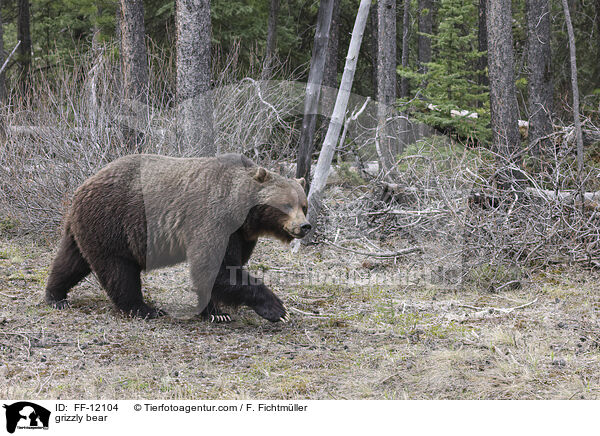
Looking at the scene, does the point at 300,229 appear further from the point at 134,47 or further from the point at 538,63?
the point at 538,63

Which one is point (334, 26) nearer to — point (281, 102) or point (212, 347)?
point (281, 102)

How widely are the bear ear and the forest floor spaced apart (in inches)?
56.1

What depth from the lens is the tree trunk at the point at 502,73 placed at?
927 cm

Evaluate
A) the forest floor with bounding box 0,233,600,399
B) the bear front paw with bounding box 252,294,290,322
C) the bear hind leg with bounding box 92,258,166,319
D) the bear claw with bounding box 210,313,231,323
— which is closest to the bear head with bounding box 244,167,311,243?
the bear front paw with bounding box 252,294,290,322

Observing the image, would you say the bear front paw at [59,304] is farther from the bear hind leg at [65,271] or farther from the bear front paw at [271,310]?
the bear front paw at [271,310]

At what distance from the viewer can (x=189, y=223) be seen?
5.78 metres

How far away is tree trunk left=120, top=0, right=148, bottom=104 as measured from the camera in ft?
35.1

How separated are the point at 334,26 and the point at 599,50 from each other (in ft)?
22.5

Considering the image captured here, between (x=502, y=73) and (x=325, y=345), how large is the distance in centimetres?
605

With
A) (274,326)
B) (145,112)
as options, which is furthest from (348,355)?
(145,112)
